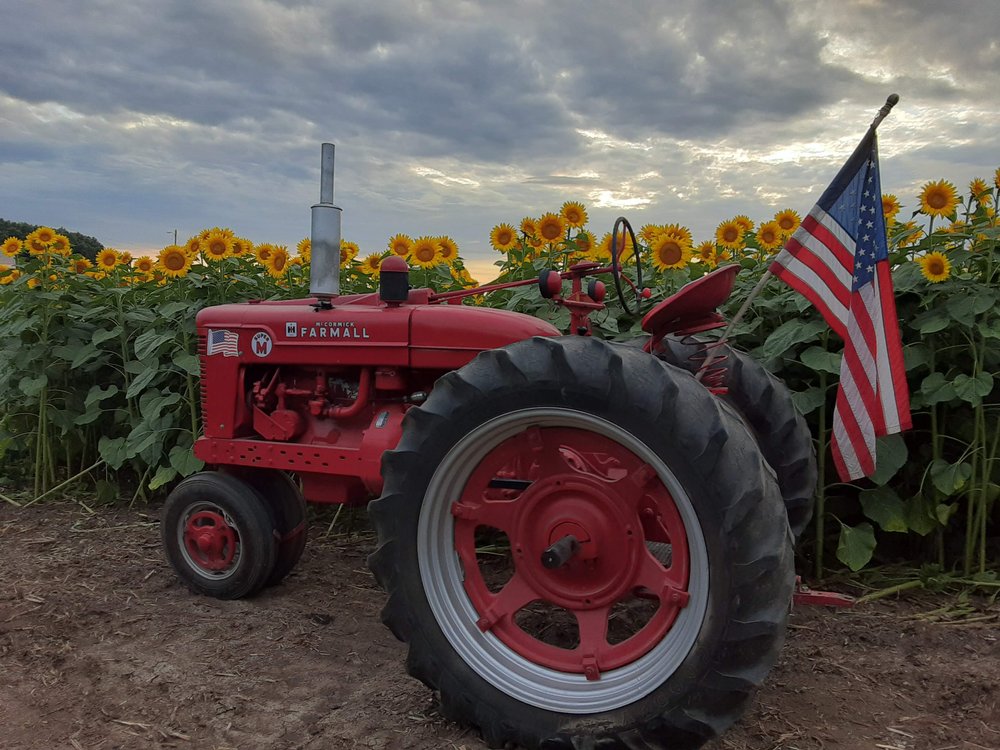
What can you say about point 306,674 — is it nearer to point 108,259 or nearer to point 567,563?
point 567,563

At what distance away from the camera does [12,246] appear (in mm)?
5160

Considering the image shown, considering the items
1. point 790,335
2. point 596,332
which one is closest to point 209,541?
point 596,332

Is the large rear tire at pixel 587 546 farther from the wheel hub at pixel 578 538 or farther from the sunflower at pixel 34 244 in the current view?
the sunflower at pixel 34 244

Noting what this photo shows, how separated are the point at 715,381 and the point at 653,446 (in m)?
1.06

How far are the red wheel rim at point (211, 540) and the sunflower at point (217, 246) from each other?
162 centimetres

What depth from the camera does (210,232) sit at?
15.2 feet

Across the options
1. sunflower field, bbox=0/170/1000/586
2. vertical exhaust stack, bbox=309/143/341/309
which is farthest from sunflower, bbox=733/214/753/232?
vertical exhaust stack, bbox=309/143/341/309

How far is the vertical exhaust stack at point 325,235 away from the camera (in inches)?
128

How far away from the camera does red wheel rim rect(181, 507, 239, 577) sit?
3.49 m

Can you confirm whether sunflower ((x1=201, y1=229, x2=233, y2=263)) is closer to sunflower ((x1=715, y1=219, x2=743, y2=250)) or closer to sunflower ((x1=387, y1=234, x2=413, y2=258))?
sunflower ((x1=387, y1=234, x2=413, y2=258))

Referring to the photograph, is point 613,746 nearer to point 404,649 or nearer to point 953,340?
point 404,649

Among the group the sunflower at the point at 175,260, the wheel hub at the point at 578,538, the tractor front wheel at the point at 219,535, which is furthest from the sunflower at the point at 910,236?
the sunflower at the point at 175,260

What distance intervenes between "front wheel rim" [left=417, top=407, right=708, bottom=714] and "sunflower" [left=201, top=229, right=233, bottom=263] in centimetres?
272

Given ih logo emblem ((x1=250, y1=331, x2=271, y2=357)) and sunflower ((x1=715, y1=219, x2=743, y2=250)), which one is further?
sunflower ((x1=715, y1=219, x2=743, y2=250))
